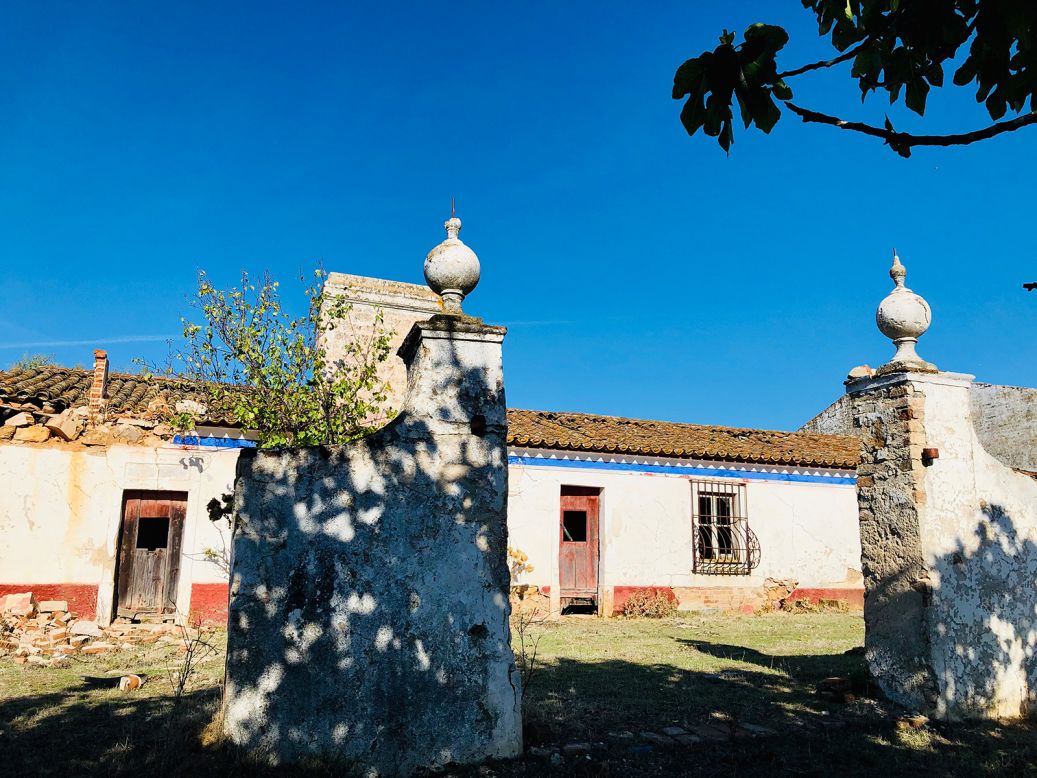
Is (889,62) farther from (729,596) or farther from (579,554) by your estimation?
(729,596)

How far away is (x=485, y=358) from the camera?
14.5 feet

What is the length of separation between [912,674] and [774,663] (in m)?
2.40

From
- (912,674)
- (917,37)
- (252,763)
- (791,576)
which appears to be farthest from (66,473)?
(791,576)

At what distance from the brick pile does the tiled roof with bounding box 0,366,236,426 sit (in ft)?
9.38

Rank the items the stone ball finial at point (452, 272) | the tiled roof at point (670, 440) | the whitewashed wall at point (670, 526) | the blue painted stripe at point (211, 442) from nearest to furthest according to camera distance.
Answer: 1. the stone ball finial at point (452, 272)
2. the blue painted stripe at point (211, 442)
3. the whitewashed wall at point (670, 526)
4. the tiled roof at point (670, 440)

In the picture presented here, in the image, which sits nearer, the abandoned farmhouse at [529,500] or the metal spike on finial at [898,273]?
the metal spike on finial at [898,273]

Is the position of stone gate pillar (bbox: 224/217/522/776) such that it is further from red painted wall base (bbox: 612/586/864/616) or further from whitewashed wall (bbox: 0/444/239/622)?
red painted wall base (bbox: 612/586/864/616)

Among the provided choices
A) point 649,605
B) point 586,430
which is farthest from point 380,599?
point 586,430

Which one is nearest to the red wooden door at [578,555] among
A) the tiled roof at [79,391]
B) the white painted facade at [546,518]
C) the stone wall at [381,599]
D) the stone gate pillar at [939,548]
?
the white painted facade at [546,518]

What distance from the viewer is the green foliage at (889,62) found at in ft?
7.83

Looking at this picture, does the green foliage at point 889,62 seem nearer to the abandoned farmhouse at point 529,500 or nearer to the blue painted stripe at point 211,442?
the abandoned farmhouse at point 529,500

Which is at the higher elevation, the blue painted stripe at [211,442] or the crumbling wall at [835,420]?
the crumbling wall at [835,420]

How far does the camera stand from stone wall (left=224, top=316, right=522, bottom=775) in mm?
3744

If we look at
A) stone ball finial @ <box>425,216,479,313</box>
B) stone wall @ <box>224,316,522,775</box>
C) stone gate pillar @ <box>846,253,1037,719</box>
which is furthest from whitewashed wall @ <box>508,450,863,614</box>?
stone wall @ <box>224,316,522,775</box>
